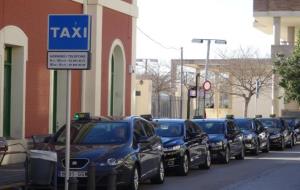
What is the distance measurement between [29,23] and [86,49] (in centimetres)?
1019

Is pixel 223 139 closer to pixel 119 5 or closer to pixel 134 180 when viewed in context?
pixel 119 5

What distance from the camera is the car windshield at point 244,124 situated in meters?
28.9

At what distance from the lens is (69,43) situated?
1070 centimetres

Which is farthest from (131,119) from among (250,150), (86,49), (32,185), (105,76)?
(250,150)

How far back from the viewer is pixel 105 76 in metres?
25.5

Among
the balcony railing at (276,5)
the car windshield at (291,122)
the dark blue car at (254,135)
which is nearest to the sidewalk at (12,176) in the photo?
the dark blue car at (254,135)

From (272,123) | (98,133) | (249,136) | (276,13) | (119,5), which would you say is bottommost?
(249,136)

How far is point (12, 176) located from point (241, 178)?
5883mm

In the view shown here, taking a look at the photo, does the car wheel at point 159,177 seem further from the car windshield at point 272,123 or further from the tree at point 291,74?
the tree at point 291,74

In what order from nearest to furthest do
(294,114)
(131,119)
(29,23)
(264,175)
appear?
(131,119) → (264,175) → (29,23) → (294,114)

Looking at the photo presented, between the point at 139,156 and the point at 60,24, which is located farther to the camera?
the point at 139,156

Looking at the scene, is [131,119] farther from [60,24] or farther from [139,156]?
[60,24]

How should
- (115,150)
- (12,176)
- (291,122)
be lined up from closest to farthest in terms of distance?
(115,150) < (12,176) < (291,122)

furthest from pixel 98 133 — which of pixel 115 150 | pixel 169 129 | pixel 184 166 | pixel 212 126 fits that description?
pixel 212 126
